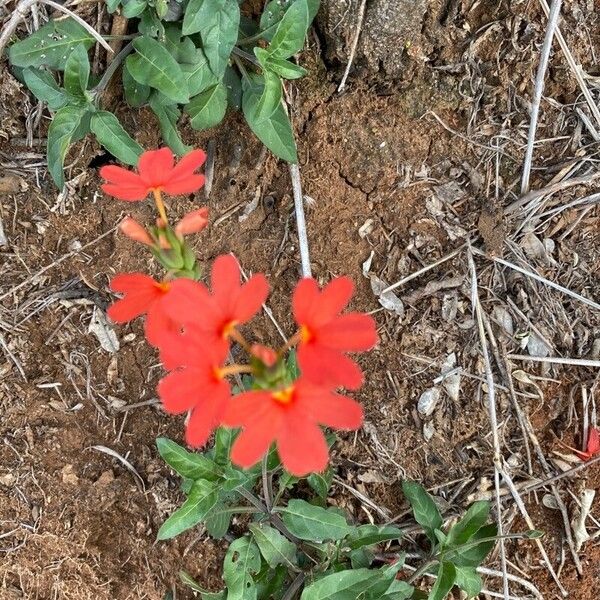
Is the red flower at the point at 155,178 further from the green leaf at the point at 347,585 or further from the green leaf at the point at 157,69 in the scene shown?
the green leaf at the point at 347,585

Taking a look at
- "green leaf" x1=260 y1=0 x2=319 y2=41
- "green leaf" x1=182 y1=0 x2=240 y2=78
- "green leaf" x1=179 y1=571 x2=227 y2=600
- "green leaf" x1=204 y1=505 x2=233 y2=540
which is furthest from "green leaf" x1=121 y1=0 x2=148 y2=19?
"green leaf" x1=179 y1=571 x2=227 y2=600

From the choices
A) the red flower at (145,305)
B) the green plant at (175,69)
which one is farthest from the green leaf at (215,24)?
the red flower at (145,305)

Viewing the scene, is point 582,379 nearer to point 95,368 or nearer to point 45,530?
point 95,368

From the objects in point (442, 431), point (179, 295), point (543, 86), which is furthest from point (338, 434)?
point (543, 86)

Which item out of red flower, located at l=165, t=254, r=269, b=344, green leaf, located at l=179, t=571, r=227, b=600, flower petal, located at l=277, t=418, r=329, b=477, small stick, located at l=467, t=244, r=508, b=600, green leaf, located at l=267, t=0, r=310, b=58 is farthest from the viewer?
small stick, located at l=467, t=244, r=508, b=600

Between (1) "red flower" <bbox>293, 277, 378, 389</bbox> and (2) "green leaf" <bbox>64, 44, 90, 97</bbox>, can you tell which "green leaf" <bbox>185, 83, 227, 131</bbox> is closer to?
(2) "green leaf" <bbox>64, 44, 90, 97</bbox>

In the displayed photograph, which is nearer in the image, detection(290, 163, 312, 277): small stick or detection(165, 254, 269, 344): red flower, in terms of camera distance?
detection(165, 254, 269, 344): red flower
